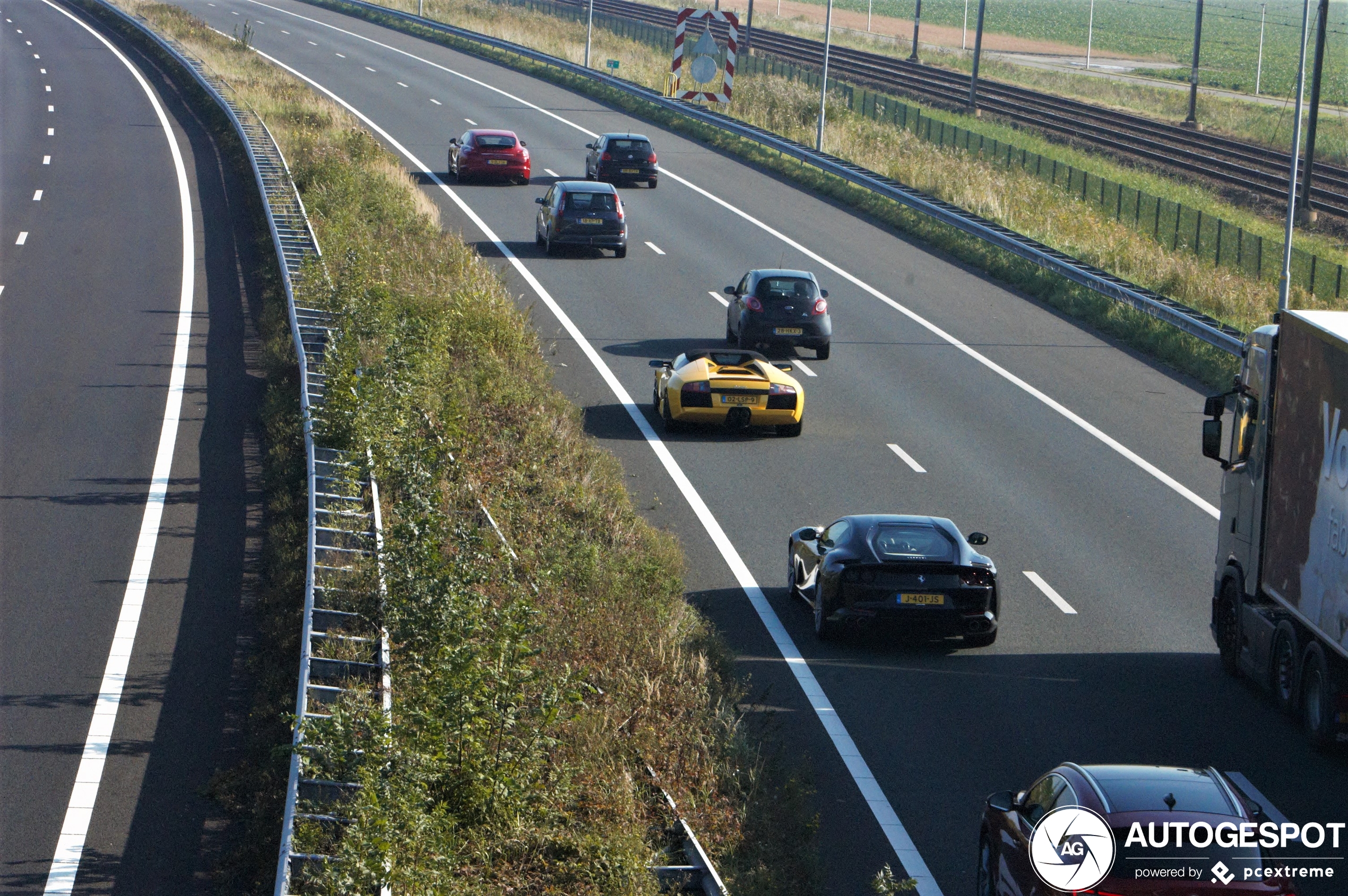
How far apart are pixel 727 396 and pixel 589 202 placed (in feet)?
43.1

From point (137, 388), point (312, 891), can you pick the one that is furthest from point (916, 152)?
point (312, 891)

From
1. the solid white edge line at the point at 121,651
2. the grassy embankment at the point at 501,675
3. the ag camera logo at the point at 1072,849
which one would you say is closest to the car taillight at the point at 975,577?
the grassy embankment at the point at 501,675

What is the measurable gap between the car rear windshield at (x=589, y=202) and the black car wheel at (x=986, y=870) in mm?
25763

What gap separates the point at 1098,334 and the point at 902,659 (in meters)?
16.6

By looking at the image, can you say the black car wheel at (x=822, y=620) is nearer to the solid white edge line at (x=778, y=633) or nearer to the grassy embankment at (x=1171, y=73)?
the solid white edge line at (x=778, y=633)

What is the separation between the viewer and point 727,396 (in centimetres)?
2236

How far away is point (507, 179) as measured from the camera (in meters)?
43.1

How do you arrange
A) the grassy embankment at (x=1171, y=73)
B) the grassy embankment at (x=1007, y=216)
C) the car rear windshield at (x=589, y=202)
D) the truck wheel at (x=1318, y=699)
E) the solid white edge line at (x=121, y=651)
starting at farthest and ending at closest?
1. the grassy embankment at (x=1171, y=73)
2. the car rear windshield at (x=589, y=202)
3. the grassy embankment at (x=1007, y=216)
4. the truck wheel at (x=1318, y=699)
5. the solid white edge line at (x=121, y=651)

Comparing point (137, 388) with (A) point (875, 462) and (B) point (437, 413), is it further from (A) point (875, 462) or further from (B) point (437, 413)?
(A) point (875, 462)

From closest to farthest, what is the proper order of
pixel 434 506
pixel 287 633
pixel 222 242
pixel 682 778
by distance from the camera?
pixel 682 778 < pixel 287 633 < pixel 434 506 < pixel 222 242

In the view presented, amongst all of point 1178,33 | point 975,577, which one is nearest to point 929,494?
point 975,577

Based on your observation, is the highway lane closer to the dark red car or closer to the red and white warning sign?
the dark red car

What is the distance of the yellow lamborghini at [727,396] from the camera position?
73.3 ft

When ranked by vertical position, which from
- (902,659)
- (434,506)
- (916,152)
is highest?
(916,152)
